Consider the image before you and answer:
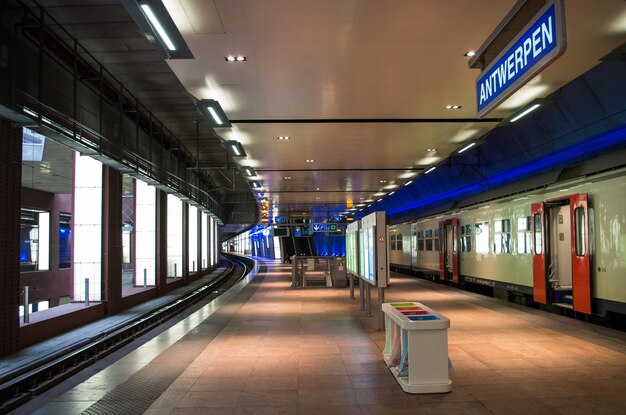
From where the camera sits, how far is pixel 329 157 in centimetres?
1589

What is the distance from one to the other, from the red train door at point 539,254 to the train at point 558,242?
0.07ft

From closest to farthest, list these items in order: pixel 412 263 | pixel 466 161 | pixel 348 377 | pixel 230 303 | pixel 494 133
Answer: pixel 348 377
pixel 230 303
pixel 494 133
pixel 466 161
pixel 412 263

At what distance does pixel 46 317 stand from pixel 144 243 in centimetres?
944

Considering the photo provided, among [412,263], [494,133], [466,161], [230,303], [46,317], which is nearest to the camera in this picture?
[46,317]

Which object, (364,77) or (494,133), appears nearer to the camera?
(364,77)

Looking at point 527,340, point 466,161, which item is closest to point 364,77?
point 527,340

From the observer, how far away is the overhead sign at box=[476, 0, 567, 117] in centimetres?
360

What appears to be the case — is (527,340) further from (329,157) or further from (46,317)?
(46,317)

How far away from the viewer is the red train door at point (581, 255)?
991cm

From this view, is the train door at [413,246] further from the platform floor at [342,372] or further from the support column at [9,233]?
the support column at [9,233]

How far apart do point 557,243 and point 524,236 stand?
4.21 feet

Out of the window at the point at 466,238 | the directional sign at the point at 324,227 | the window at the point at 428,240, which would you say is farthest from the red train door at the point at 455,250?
the directional sign at the point at 324,227

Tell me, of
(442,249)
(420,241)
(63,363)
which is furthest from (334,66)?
(420,241)

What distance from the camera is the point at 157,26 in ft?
19.7
